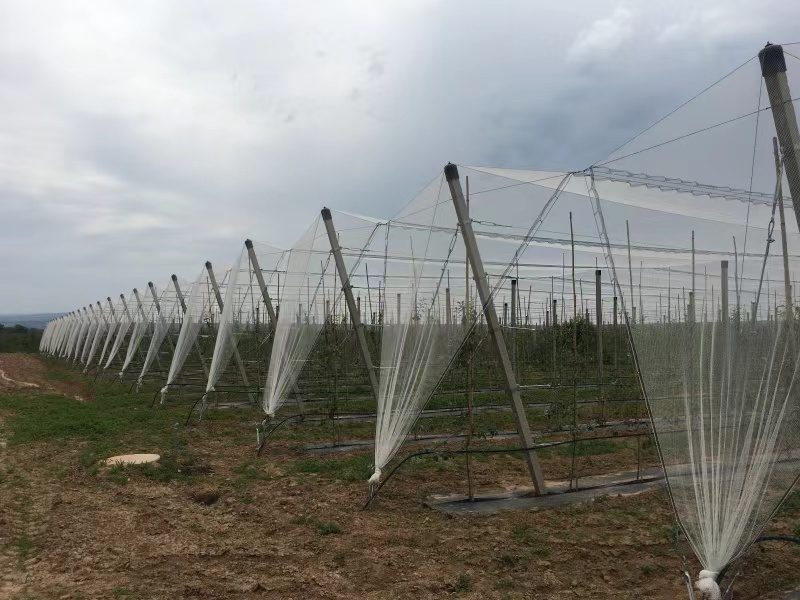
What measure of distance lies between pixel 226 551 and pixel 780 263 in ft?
14.5

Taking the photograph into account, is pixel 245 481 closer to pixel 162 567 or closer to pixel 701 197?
pixel 162 567

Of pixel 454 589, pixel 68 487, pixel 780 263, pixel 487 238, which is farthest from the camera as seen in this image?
pixel 487 238

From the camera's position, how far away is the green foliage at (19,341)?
5263 cm

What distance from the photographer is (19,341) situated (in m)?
54.0

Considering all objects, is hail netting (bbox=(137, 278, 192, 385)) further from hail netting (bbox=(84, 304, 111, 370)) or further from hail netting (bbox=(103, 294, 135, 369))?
hail netting (bbox=(84, 304, 111, 370))

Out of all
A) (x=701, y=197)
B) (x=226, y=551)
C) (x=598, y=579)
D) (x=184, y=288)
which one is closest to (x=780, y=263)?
(x=701, y=197)

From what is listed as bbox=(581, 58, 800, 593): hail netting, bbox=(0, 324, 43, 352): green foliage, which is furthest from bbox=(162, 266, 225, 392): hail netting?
bbox=(0, 324, 43, 352): green foliage

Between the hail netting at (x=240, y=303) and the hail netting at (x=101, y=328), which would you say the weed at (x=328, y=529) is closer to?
the hail netting at (x=240, y=303)

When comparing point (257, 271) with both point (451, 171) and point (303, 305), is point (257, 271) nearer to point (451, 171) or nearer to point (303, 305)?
point (303, 305)

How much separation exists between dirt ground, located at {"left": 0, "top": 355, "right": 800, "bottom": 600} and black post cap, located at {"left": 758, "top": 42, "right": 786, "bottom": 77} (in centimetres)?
309

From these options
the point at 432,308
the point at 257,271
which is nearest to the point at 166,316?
the point at 257,271

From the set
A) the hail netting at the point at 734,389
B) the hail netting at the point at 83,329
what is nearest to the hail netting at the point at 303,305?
the hail netting at the point at 734,389

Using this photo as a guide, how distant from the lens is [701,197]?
163 inches

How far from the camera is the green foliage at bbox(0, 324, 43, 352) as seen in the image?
52631 mm
